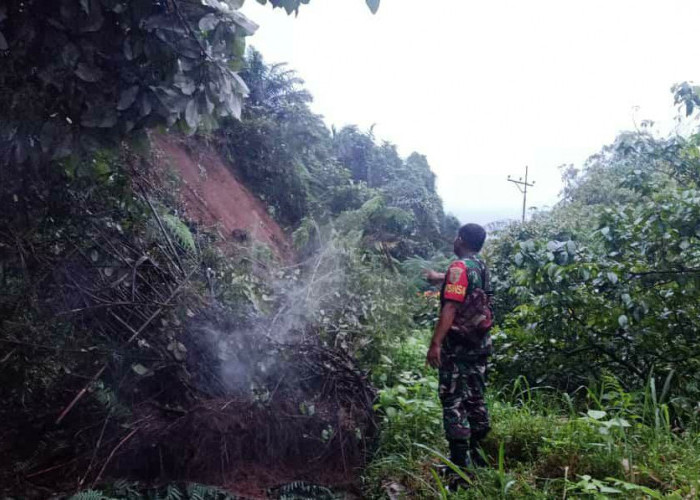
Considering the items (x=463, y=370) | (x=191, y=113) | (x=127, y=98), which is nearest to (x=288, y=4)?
(x=191, y=113)

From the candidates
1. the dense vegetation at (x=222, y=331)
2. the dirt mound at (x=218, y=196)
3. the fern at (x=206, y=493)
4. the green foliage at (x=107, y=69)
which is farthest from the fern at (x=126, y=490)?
the dirt mound at (x=218, y=196)

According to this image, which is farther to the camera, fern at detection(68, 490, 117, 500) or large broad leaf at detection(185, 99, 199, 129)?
fern at detection(68, 490, 117, 500)

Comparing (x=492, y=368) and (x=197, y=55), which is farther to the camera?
(x=492, y=368)

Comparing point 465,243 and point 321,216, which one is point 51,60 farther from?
point 321,216

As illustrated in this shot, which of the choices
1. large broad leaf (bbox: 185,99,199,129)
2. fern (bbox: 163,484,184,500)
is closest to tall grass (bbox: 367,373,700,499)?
fern (bbox: 163,484,184,500)

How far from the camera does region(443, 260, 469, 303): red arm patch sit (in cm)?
336

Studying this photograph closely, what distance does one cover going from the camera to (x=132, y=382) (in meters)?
3.41

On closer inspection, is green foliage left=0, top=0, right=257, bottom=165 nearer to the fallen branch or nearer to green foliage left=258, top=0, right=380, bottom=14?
green foliage left=258, top=0, right=380, bottom=14

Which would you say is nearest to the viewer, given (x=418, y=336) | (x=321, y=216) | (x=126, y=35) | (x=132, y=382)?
(x=126, y=35)

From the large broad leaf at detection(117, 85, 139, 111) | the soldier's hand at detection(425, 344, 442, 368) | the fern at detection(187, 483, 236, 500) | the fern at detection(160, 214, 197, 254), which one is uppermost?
the large broad leaf at detection(117, 85, 139, 111)

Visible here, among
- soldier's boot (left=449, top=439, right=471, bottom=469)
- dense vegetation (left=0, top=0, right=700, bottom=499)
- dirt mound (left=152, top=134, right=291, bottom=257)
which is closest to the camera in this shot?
dense vegetation (left=0, top=0, right=700, bottom=499)

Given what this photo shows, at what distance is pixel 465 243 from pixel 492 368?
1.94 metres

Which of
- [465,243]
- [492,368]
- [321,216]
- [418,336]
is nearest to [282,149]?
[321,216]

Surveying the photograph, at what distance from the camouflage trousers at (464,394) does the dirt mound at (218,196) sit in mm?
6413
